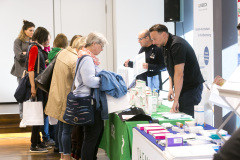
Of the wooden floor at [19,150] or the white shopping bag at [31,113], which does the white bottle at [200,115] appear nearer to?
the wooden floor at [19,150]

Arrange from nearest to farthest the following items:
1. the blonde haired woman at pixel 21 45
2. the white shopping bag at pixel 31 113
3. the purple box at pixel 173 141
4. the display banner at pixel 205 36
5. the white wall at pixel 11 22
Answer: the purple box at pixel 173 141 < the display banner at pixel 205 36 < the white shopping bag at pixel 31 113 < the blonde haired woman at pixel 21 45 < the white wall at pixel 11 22

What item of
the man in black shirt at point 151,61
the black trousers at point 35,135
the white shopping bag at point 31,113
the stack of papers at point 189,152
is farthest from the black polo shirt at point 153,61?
the stack of papers at point 189,152

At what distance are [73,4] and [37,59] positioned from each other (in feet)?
11.2

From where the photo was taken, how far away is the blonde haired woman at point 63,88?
4.05 metres

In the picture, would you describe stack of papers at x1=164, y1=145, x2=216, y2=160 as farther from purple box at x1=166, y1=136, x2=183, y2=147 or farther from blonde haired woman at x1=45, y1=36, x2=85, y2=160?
blonde haired woman at x1=45, y1=36, x2=85, y2=160

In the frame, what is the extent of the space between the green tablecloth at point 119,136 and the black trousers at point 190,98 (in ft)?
0.55

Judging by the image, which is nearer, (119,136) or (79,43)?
(119,136)

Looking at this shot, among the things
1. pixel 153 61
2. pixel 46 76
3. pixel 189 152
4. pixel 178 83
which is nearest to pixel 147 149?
pixel 189 152

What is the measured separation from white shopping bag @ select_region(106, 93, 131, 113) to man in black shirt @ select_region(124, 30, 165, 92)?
0.74 m

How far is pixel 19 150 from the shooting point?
17.8ft

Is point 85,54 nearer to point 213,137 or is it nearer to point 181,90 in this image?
point 181,90

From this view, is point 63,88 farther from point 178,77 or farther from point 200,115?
point 200,115

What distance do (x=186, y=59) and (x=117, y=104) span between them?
0.78 metres

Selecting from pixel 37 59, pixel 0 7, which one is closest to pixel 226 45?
pixel 37 59
